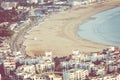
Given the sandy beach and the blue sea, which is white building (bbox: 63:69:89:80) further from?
the blue sea

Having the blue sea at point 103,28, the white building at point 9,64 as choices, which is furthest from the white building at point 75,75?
the blue sea at point 103,28

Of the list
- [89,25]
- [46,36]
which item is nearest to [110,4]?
[89,25]

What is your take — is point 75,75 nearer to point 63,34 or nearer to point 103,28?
point 63,34

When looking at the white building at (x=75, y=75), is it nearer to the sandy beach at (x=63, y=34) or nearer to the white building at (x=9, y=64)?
the white building at (x=9, y=64)

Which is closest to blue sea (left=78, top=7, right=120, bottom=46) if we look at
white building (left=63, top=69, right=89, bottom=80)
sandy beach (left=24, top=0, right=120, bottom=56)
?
sandy beach (left=24, top=0, right=120, bottom=56)

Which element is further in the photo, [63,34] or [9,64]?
[63,34]

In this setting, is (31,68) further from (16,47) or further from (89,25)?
(89,25)

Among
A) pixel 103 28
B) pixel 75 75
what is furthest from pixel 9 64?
pixel 103 28
